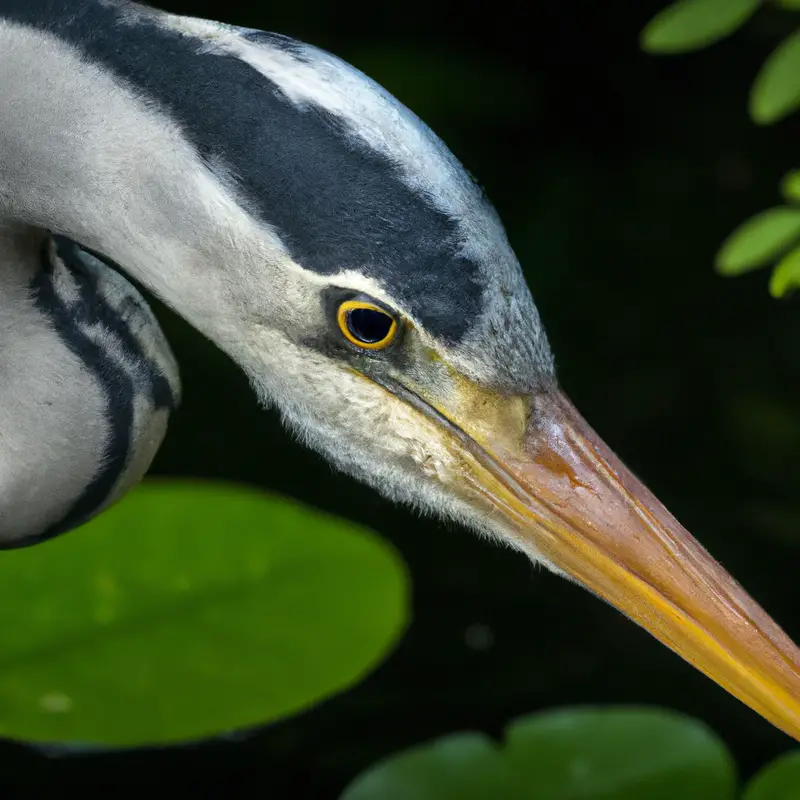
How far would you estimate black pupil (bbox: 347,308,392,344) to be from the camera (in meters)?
1.61

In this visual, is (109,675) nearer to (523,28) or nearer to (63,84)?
(63,84)

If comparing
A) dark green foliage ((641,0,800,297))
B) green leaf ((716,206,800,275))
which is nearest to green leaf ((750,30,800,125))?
dark green foliage ((641,0,800,297))

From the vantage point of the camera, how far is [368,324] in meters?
1.62

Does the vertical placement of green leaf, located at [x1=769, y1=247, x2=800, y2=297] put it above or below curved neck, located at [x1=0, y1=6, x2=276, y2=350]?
above

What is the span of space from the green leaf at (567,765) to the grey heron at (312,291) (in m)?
0.94

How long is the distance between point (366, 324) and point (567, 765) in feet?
4.58

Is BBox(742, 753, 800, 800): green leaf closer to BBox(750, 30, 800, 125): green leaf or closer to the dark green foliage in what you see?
the dark green foliage

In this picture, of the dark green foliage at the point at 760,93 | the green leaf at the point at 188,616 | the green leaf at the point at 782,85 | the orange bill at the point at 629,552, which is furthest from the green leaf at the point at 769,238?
the green leaf at the point at 188,616

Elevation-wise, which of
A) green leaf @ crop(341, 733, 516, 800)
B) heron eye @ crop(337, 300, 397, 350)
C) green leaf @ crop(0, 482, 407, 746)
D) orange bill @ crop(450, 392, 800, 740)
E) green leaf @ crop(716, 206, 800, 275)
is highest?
green leaf @ crop(716, 206, 800, 275)

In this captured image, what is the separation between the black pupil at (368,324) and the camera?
1605 mm

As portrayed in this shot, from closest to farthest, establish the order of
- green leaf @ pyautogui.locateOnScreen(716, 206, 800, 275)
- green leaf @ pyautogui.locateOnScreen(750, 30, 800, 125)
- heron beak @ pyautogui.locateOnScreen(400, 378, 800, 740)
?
heron beak @ pyautogui.locateOnScreen(400, 378, 800, 740) → green leaf @ pyautogui.locateOnScreen(716, 206, 800, 275) → green leaf @ pyautogui.locateOnScreen(750, 30, 800, 125)

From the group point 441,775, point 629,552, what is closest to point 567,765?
point 441,775

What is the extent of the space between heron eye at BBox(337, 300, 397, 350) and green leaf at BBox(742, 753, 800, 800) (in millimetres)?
1390

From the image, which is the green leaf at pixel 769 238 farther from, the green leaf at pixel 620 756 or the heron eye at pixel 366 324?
the green leaf at pixel 620 756
